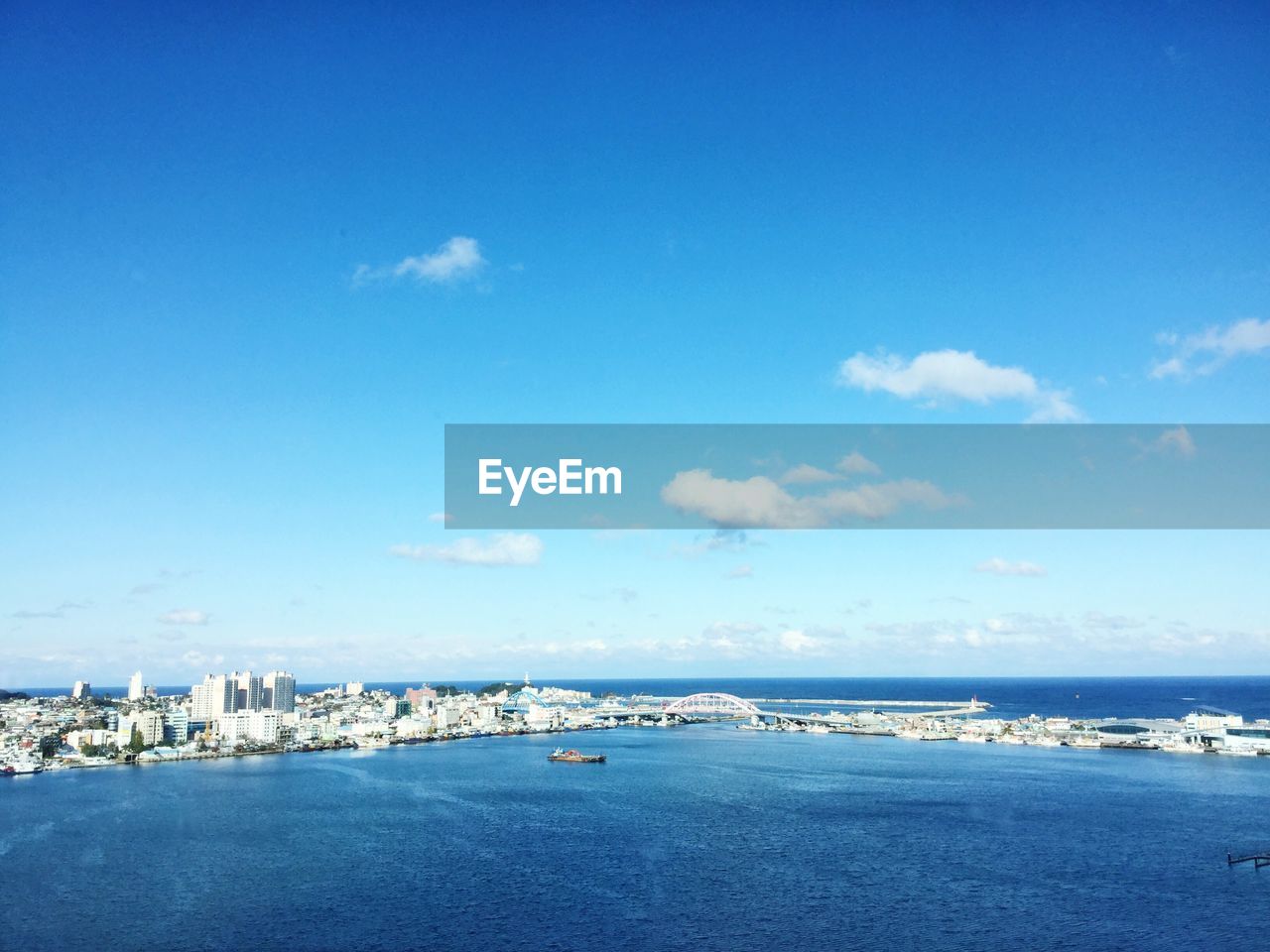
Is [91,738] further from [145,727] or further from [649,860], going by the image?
[649,860]

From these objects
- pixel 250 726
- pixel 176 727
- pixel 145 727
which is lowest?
pixel 250 726

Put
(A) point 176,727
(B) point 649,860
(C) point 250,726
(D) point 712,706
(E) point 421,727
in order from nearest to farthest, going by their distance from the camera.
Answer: (B) point 649,860 → (A) point 176,727 → (C) point 250,726 → (E) point 421,727 → (D) point 712,706

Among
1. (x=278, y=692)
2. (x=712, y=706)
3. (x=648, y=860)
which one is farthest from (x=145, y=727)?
(x=712, y=706)

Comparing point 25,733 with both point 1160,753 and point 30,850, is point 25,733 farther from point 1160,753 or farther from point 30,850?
point 1160,753

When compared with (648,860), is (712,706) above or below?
below

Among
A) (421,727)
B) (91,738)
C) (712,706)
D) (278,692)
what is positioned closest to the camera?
(91,738)

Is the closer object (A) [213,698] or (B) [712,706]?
(A) [213,698]
